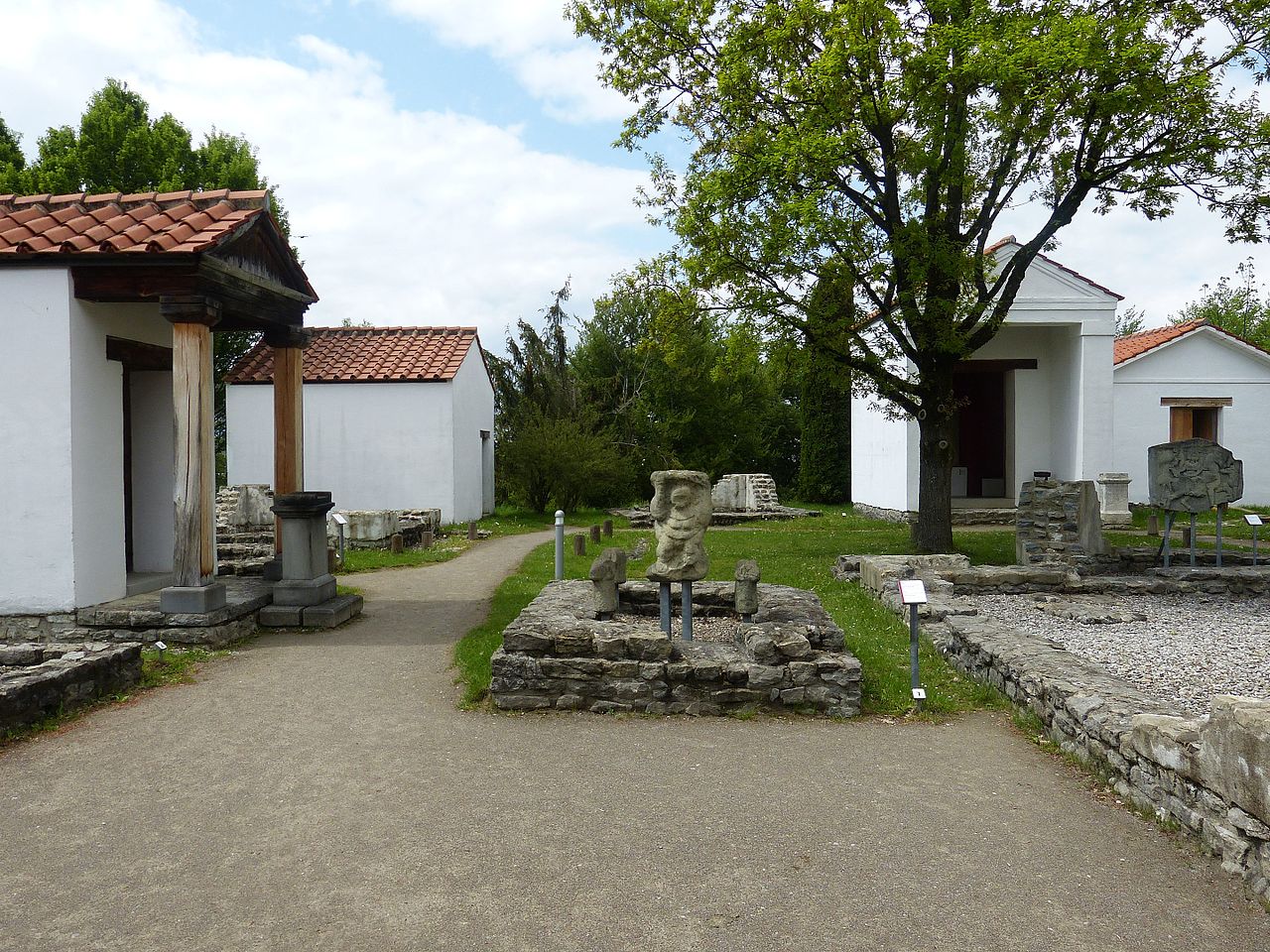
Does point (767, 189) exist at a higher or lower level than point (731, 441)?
higher

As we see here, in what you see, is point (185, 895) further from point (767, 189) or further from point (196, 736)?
point (767, 189)

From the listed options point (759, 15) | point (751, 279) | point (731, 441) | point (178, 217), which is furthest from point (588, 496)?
point (178, 217)

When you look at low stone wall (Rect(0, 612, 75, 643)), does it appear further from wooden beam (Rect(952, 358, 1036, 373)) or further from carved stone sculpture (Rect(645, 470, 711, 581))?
wooden beam (Rect(952, 358, 1036, 373))

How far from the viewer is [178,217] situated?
884 centimetres

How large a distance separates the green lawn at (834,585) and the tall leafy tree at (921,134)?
7.53 feet

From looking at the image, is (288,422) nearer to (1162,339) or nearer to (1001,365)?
(1001,365)

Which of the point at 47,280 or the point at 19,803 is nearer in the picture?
the point at 19,803

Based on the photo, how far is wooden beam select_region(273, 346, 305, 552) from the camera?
10.4 m

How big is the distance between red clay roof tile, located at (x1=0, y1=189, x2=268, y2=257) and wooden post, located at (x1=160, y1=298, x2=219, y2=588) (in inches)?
24.2

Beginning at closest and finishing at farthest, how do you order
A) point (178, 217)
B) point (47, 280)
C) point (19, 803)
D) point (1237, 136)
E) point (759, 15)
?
point (19, 803), point (47, 280), point (178, 217), point (1237, 136), point (759, 15)

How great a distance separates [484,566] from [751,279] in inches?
246

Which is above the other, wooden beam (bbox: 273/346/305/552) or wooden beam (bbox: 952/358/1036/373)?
wooden beam (bbox: 952/358/1036/373)

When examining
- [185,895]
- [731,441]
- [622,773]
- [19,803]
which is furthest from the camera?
[731,441]

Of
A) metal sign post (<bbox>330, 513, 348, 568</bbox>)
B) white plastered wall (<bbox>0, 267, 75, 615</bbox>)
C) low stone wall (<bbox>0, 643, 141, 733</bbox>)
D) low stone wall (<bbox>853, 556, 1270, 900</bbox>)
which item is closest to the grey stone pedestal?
white plastered wall (<bbox>0, 267, 75, 615</bbox>)
